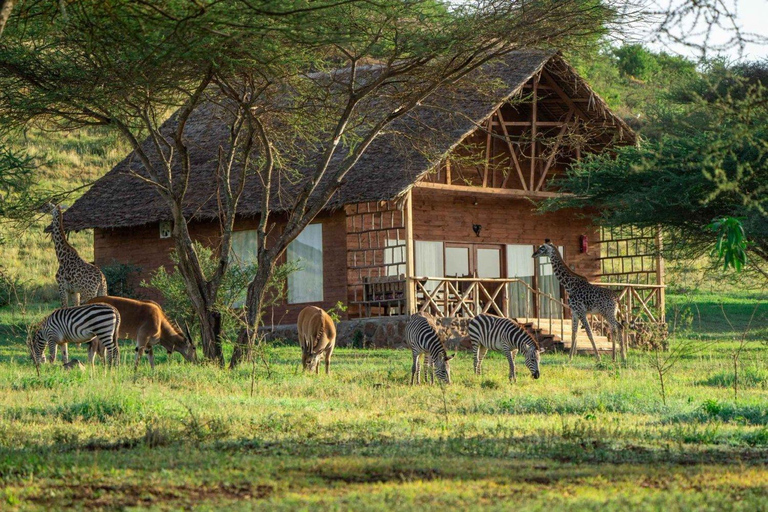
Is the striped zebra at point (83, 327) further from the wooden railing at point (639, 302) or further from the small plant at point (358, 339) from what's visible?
the wooden railing at point (639, 302)

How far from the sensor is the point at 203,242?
1065 inches

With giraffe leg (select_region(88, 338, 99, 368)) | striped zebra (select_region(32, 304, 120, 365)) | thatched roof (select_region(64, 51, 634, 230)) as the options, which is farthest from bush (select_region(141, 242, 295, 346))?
striped zebra (select_region(32, 304, 120, 365))

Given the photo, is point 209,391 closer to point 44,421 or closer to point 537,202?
point 44,421

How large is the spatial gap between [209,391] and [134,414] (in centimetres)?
226

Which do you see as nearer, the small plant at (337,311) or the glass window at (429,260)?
the small plant at (337,311)

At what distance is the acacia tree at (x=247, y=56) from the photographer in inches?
473

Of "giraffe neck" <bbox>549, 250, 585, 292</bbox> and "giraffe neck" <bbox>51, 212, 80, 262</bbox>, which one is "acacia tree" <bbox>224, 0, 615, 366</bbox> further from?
"giraffe neck" <bbox>549, 250, 585, 292</bbox>

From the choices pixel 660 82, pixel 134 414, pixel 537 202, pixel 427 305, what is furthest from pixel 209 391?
pixel 660 82

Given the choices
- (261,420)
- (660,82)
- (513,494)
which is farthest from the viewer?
(660,82)

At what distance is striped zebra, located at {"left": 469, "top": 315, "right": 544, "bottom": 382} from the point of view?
16.2 metres

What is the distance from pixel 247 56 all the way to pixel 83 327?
492 cm

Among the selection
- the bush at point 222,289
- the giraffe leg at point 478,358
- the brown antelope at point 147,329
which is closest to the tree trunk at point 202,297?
the brown antelope at point 147,329

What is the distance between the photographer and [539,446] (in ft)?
31.2

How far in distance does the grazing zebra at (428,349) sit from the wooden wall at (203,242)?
7.51m
